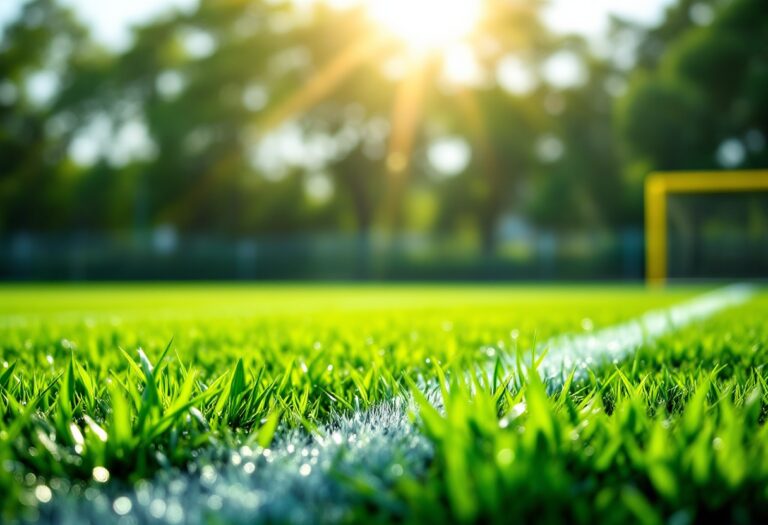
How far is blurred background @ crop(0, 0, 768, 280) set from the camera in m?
26.3

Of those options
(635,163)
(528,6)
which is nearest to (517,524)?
(635,163)

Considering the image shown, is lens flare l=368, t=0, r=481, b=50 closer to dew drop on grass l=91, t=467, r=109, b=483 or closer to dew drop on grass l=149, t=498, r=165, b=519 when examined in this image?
dew drop on grass l=91, t=467, r=109, b=483

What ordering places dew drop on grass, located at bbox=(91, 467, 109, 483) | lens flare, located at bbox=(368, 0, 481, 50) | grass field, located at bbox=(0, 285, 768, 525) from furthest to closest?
lens flare, located at bbox=(368, 0, 481, 50), dew drop on grass, located at bbox=(91, 467, 109, 483), grass field, located at bbox=(0, 285, 768, 525)

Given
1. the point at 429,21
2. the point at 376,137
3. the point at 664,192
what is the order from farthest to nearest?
the point at 376,137 → the point at 429,21 → the point at 664,192

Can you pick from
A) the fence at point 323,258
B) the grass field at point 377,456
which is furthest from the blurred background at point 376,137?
the grass field at point 377,456

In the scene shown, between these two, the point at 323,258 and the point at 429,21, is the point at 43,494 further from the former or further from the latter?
the point at 429,21

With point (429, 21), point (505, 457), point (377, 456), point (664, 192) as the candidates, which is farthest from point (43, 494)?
point (429, 21)

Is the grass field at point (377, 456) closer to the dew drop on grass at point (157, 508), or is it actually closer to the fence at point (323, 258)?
the dew drop on grass at point (157, 508)

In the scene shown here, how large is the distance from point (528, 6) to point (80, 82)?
2134cm

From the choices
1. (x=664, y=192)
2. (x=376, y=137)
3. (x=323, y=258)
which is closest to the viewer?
(x=664, y=192)

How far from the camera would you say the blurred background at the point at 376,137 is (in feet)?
86.4

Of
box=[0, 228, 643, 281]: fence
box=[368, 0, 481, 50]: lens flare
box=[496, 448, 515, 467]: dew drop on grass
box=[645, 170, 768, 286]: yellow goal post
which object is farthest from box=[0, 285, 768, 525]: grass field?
box=[368, 0, 481, 50]: lens flare

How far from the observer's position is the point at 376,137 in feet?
104

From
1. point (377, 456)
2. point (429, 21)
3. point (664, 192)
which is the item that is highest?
point (429, 21)
